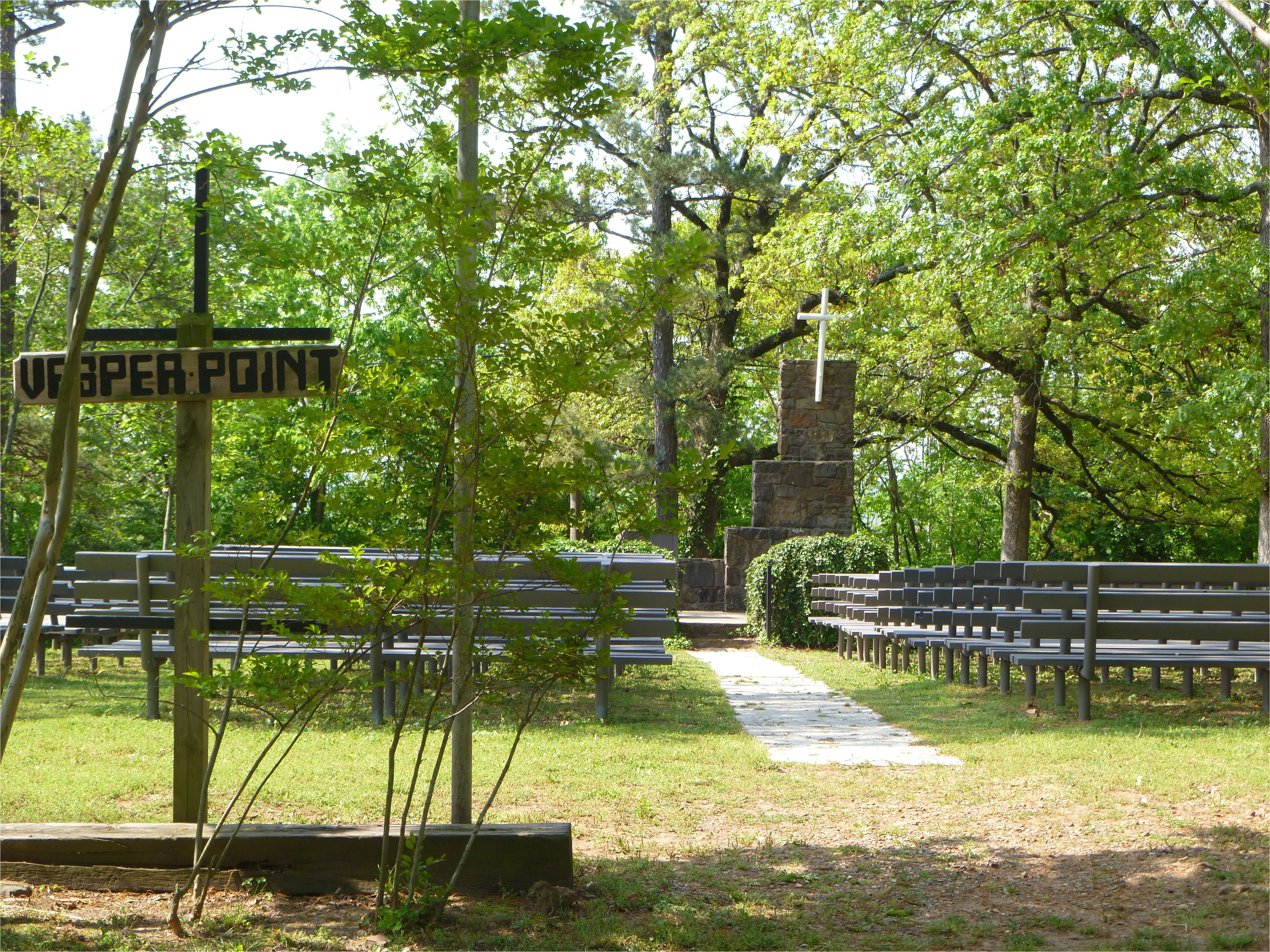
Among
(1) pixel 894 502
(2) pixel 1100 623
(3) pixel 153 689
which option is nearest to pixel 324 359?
(3) pixel 153 689

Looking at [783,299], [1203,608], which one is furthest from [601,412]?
[1203,608]

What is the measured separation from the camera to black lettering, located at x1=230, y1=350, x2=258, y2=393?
3643 mm

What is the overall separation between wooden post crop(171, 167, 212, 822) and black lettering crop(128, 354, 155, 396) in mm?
114

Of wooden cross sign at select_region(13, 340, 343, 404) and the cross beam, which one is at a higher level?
the cross beam

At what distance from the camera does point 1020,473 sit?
61.6 feet

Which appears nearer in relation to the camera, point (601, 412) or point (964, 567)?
point (964, 567)

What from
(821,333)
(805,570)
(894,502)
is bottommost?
(805,570)

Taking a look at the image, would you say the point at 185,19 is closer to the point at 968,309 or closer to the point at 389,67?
the point at 389,67

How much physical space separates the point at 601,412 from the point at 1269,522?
1402 cm

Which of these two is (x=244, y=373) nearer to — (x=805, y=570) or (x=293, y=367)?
(x=293, y=367)

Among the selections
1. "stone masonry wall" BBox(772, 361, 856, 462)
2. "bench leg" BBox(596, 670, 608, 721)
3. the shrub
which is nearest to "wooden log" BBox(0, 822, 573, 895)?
"bench leg" BBox(596, 670, 608, 721)

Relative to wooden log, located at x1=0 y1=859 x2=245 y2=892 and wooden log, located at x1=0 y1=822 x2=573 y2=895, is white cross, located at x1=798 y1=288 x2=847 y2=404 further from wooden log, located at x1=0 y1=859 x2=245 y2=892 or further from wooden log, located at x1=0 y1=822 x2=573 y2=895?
wooden log, located at x1=0 y1=859 x2=245 y2=892

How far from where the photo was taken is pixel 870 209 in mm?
16156

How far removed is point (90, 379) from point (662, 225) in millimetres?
19441
